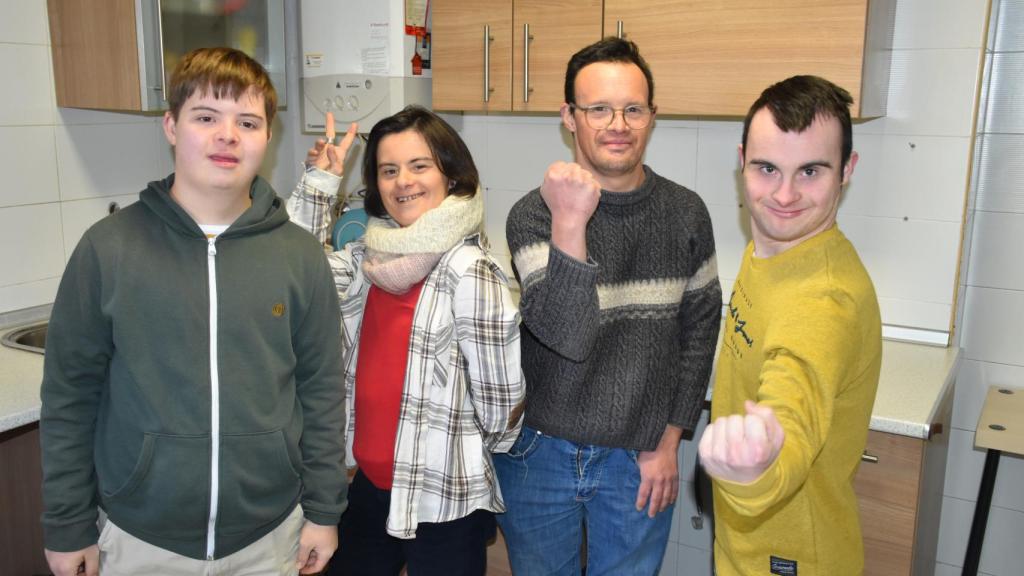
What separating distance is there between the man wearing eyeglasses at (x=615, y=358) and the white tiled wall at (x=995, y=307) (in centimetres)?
99

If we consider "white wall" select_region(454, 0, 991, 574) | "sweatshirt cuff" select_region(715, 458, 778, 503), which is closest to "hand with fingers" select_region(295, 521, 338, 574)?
"sweatshirt cuff" select_region(715, 458, 778, 503)

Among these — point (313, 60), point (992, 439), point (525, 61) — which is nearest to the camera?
point (992, 439)

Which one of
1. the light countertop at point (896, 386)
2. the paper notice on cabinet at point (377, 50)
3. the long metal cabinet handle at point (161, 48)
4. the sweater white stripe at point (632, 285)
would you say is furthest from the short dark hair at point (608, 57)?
the long metal cabinet handle at point (161, 48)

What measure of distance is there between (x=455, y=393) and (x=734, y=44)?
1035 mm

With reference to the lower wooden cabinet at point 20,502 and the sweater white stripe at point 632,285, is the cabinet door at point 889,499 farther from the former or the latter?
the lower wooden cabinet at point 20,502

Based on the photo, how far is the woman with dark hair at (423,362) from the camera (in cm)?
142

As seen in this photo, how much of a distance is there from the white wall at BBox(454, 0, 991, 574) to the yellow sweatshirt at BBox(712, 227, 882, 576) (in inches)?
38.8

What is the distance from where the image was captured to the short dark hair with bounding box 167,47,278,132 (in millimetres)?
1271

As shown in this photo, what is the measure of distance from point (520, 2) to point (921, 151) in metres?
1.06

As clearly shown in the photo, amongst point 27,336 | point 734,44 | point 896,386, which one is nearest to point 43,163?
point 27,336

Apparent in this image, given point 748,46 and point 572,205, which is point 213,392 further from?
point 748,46

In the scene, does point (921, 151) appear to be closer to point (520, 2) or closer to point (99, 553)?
point (520, 2)

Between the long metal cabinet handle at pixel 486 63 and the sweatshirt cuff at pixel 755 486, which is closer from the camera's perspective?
the sweatshirt cuff at pixel 755 486

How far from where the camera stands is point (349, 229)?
7.88 ft
